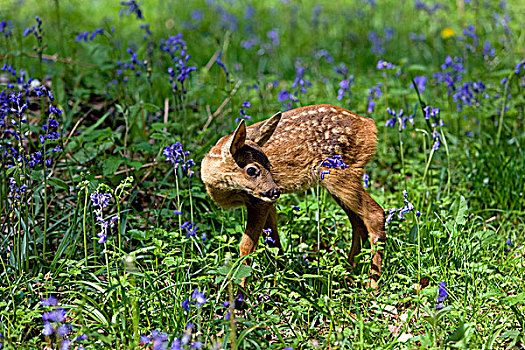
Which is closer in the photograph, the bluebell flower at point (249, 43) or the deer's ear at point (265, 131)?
the deer's ear at point (265, 131)

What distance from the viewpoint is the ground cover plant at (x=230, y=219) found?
130 inches

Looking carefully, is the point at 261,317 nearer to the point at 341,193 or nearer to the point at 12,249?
the point at 341,193

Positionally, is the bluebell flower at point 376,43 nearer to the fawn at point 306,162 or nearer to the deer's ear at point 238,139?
the fawn at point 306,162

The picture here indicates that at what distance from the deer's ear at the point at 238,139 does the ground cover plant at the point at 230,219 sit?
1.21ft

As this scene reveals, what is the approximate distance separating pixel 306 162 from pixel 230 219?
0.88m

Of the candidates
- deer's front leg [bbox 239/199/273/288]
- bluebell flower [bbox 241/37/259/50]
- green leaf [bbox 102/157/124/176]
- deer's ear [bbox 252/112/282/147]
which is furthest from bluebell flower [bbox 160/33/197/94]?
bluebell flower [bbox 241/37/259/50]

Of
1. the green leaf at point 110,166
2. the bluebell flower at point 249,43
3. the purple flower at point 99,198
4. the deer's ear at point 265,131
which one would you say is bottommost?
the bluebell flower at point 249,43

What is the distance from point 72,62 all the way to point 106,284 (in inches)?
118

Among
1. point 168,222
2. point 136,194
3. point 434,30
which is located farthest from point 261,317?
point 434,30

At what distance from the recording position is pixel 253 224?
3.71 metres

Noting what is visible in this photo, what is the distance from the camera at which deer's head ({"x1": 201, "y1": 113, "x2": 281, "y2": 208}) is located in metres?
3.46

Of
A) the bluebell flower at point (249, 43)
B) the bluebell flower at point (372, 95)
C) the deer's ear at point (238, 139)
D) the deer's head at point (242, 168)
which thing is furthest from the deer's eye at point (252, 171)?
the bluebell flower at point (249, 43)

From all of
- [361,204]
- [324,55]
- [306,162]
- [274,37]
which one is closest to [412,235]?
[361,204]

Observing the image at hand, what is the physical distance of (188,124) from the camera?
5.72 metres
